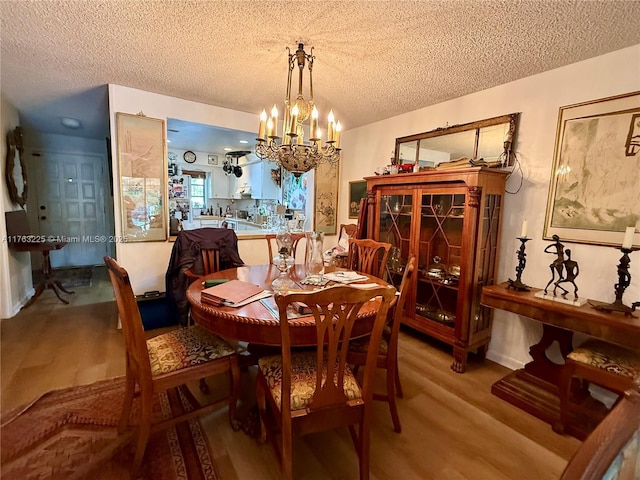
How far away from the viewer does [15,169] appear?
3.54 meters

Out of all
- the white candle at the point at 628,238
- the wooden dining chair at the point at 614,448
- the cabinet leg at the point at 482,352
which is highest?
the white candle at the point at 628,238

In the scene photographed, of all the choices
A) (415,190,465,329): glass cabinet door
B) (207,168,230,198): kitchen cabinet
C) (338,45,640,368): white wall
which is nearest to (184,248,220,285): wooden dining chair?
(415,190,465,329): glass cabinet door

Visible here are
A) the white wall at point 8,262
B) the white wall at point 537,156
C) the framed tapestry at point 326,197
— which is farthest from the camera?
the framed tapestry at point 326,197

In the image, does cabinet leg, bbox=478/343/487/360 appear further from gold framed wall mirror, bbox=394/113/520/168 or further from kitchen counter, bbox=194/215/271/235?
kitchen counter, bbox=194/215/271/235

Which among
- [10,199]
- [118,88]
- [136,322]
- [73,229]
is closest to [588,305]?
[136,322]

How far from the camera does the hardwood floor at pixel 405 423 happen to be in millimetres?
1461

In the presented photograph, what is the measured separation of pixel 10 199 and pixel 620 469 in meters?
5.00

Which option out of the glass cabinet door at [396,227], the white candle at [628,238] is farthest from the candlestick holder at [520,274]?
the glass cabinet door at [396,227]

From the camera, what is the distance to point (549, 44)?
6.11 feet

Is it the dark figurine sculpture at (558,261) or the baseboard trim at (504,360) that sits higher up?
the dark figurine sculpture at (558,261)

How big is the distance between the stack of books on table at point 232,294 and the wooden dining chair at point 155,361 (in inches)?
11.3

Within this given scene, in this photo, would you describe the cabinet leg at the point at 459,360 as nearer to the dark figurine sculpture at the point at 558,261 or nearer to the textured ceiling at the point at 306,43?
the dark figurine sculpture at the point at 558,261

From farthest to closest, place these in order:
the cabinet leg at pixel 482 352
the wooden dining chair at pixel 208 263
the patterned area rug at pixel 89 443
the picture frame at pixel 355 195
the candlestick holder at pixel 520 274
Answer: the picture frame at pixel 355 195, the wooden dining chair at pixel 208 263, the cabinet leg at pixel 482 352, the candlestick holder at pixel 520 274, the patterned area rug at pixel 89 443

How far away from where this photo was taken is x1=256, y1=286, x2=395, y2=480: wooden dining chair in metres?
1.13
